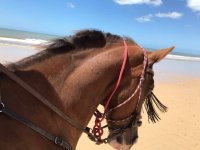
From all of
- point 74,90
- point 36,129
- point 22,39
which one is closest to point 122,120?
point 74,90

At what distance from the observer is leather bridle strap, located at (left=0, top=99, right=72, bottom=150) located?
1.91m

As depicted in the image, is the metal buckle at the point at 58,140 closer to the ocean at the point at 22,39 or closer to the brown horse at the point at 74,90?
the brown horse at the point at 74,90

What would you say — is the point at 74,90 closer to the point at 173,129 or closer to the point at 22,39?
the point at 173,129

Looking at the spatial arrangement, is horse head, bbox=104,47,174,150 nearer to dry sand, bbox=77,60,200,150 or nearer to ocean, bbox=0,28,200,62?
dry sand, bbox=77,60,200,150

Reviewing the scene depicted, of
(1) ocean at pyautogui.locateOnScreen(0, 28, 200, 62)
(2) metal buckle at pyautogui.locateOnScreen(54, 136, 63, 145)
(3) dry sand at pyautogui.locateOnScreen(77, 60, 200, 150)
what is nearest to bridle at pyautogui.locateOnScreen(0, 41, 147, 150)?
(2) metal buckle at pyautogui.locateOnScreen(54, 136, 63, 145)

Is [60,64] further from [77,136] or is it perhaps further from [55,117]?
[77,136]

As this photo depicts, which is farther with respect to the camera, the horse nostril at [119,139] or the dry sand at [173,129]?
the dry sand at [173,129]

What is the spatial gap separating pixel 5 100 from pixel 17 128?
178mm

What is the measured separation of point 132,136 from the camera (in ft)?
9.00

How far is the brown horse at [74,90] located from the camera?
1998mm

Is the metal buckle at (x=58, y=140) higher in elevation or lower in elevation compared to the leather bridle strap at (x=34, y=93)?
lower

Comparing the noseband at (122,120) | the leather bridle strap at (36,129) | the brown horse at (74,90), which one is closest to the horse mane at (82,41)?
the brown horse at (74,90)

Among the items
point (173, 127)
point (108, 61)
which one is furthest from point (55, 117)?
point (173, 127)

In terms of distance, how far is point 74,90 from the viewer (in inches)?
91.4
